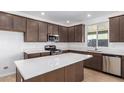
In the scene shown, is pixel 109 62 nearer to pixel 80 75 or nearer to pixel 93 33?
pixel 80 75

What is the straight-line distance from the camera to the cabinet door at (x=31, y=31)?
3986mm

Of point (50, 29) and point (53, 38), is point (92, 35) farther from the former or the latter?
point (50, 29)

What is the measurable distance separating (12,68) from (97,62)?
3.55 metres

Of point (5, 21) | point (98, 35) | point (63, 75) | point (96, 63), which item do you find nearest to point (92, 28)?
point (98, 35)

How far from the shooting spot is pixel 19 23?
12.1ft

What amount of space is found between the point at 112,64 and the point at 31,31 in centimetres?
352

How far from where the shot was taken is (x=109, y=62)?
368cm

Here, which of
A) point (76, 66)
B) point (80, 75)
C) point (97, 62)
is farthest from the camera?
point (97, 62)

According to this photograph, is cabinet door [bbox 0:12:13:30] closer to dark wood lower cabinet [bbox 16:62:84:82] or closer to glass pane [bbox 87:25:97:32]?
dark wood lower cabinet [bbox 16:62:84:82]

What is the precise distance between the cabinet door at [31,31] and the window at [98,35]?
A: 284cm

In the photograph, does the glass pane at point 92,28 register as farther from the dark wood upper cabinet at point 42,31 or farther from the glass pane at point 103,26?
the dark wood upper cabinet at point 42,31

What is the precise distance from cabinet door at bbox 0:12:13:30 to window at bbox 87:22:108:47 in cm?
382

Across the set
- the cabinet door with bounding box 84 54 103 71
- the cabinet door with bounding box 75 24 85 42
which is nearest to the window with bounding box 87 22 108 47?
the cabinet door with bounding box 75 24 85 42
